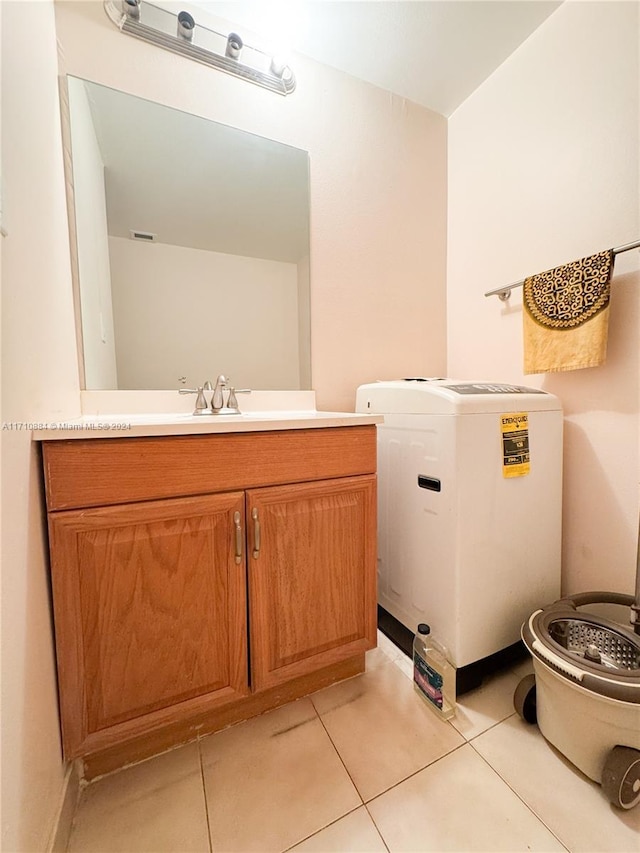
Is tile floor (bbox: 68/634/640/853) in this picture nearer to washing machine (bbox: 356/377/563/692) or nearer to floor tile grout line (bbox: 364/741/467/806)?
floor tile grout line (bbox: 364/741/467/806)

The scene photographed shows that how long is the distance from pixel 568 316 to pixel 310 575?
119 centimetres

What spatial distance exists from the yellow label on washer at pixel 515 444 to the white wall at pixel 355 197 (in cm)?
69

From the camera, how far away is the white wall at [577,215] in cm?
114

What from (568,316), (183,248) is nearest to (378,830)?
(568,316)

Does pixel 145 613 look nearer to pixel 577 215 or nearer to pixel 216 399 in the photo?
pixel 216 399

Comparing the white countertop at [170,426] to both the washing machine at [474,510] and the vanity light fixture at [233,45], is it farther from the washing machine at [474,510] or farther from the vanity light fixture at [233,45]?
the vanity light fixture at [233,45]

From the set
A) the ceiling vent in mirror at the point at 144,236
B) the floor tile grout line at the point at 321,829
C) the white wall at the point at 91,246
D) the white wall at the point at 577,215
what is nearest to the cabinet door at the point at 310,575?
the floor tile grout line at the point at 321,829

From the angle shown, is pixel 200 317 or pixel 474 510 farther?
pixel 200 317

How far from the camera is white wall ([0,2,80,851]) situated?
542 millimetres

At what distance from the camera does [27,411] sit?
0.67m

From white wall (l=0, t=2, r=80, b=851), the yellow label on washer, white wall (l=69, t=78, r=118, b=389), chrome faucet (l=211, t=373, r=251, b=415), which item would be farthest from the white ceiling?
the yellow label on washer

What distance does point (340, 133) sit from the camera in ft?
5.06

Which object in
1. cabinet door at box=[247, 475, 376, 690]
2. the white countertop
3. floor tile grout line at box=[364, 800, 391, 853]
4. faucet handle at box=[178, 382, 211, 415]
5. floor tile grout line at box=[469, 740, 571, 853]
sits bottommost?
floor tile grout line at box=[364, 800, 391, 853]

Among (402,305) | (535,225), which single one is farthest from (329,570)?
(535,225)
